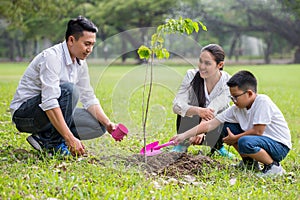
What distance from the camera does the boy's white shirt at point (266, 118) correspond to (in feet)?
11.6

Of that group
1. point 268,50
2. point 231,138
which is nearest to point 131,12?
point 268,50

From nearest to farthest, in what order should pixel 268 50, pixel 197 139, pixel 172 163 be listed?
pixel 172 163 < pixel 197 139 < pixel 268 50

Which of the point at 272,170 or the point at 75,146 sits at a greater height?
the point at 75,146

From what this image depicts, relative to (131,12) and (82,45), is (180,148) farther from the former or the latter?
(131,12)

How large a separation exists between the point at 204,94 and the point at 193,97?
11 cm

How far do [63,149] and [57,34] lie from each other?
3274 cm

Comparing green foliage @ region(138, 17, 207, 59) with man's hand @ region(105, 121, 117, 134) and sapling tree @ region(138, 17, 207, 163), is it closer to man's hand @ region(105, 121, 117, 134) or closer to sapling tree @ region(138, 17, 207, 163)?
sapling tree @ region(138, 17, 207, 163)

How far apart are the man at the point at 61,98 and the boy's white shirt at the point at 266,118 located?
1046 mm

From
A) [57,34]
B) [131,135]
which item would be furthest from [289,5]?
[131,135]

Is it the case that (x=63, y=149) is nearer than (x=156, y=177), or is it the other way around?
(x=156, y=177)

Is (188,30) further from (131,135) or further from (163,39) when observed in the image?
(131,135)

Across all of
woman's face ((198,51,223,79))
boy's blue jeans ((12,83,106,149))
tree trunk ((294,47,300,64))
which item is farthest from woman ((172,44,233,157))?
tree trunk ((294,47,300,64))

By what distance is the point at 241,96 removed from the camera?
11.8 feet

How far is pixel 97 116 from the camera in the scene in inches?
158
